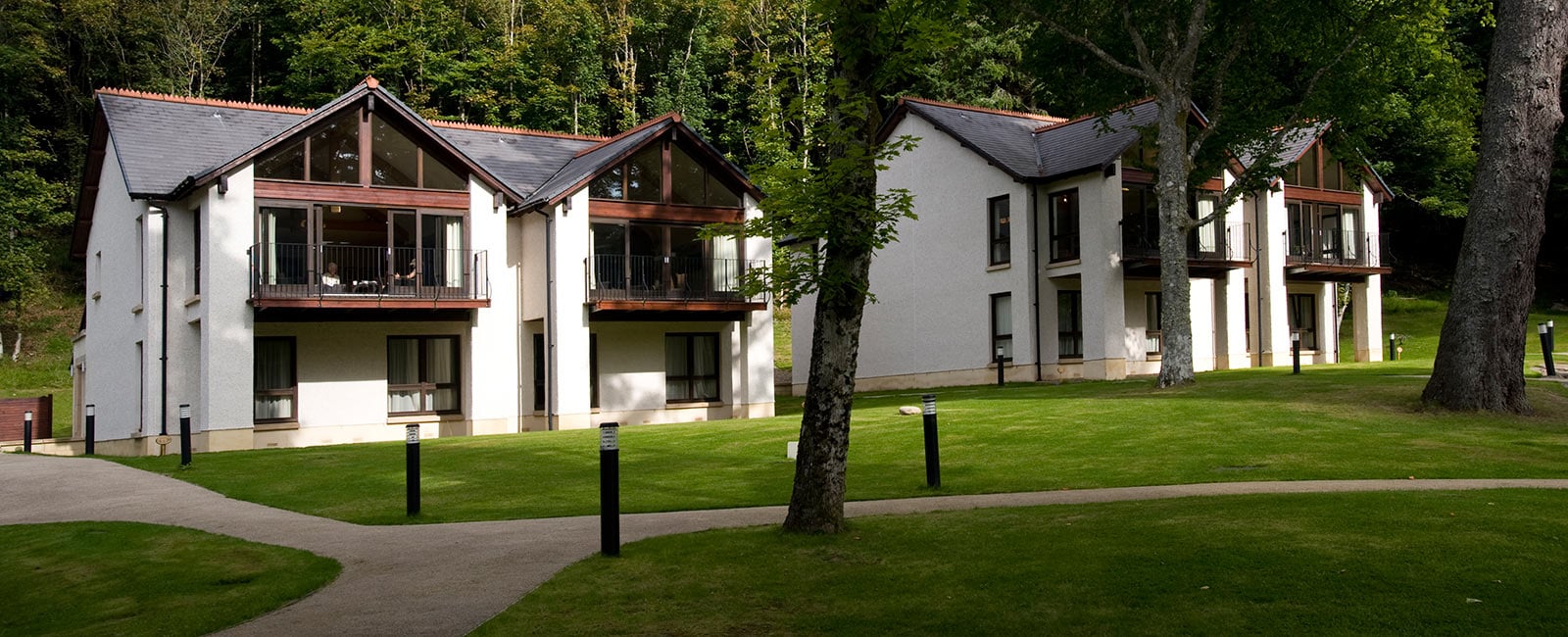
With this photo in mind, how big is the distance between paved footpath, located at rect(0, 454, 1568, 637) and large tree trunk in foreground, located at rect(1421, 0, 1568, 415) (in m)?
7.11

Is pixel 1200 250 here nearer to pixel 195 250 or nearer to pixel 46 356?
pixel 195 250

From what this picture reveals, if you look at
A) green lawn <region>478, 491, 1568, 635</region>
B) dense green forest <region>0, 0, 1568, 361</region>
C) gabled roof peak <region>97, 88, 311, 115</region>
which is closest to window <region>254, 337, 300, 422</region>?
gabled roof peak <region>97, 88, 311, 115</region>

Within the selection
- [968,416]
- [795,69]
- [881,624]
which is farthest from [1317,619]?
[968,416]

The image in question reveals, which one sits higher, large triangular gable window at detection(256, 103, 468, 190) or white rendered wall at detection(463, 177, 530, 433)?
large triangular gable window at detection(256, 103, 468, 190)

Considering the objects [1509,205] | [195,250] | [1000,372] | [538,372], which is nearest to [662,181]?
[538,372]

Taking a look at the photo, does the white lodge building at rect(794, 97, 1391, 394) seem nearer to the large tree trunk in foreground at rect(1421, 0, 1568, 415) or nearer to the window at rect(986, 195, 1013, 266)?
the window at rect(986, 195, 1013, 266)

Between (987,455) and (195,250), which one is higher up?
(195,250)

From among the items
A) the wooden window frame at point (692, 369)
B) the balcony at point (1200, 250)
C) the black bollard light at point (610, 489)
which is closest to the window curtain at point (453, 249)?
the wooden window frame at point (692, 369)

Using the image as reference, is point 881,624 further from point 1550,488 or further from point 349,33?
point 349,33

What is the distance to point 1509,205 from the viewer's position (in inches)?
771

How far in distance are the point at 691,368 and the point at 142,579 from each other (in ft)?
76.5

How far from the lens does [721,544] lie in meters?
10.4

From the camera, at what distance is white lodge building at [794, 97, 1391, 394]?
35500mm

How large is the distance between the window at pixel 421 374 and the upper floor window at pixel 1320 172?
27826 mm
